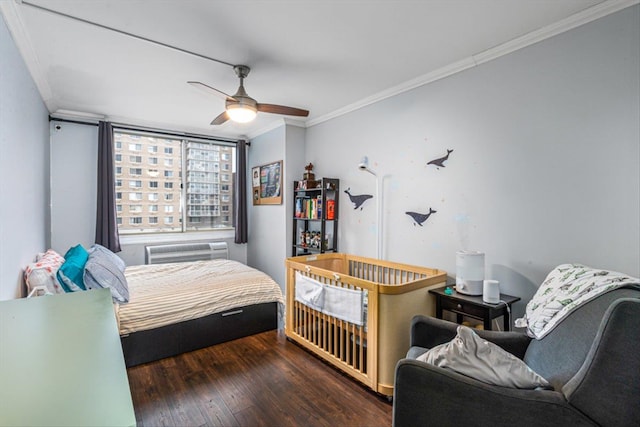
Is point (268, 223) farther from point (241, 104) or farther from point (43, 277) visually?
point (43, 277)

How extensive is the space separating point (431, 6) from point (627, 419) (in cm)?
206

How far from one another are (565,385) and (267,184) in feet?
12.7

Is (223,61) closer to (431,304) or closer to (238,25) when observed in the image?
(238,25)

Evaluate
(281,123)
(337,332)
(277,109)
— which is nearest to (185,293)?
(337,332)

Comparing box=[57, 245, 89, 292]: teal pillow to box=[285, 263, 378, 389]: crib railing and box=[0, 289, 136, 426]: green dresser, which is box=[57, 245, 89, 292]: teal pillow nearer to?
box=[0, 289, 136, 426]: green dresser

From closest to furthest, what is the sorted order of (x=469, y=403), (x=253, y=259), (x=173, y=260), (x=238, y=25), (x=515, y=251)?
→ 1. (x=469, y=403)
2. (x=238, y=25)
3. (x=515, y=251)
4. (x=173, y=260)
5. (x=253, y=259)

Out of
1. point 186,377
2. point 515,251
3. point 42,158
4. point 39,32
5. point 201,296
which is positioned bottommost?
point 186,377

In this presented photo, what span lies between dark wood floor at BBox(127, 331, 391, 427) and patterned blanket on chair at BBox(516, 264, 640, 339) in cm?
109

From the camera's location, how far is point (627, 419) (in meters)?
1.03

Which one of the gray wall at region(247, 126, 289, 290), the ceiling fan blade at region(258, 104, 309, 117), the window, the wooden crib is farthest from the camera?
the window

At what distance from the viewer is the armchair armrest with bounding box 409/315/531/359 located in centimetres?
168

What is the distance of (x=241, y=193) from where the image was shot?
15.9 ft

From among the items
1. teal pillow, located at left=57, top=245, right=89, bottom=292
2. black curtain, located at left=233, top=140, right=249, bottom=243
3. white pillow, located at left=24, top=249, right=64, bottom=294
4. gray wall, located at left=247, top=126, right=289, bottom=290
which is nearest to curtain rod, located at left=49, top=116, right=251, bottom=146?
black curtain, located at left=233, top=140, right=249, bottom=243

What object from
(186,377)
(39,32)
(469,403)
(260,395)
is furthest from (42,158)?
(469,403)
